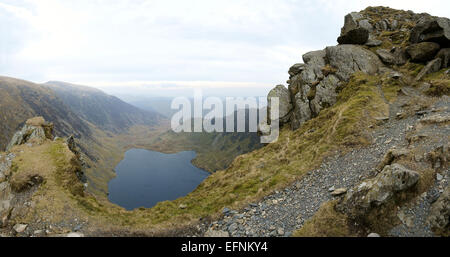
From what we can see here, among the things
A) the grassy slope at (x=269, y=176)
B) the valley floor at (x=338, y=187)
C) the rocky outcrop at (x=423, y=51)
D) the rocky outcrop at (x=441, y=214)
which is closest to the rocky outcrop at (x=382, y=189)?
the valley floor at (x=338, y=187)

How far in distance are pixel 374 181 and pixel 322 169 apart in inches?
285

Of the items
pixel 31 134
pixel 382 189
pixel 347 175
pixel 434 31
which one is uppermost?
pixel 434 31

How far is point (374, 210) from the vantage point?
11.9 meters

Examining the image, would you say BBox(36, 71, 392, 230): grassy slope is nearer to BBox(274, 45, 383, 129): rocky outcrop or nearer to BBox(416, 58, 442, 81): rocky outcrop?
BBox(416, 58, 442, 81): rocky outcrop

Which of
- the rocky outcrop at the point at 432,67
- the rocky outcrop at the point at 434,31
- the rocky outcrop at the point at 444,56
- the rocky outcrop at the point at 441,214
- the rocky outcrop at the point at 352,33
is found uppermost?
the rocky outcrop at the point at 352,33

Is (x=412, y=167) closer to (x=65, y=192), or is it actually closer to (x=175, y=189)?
(x=65, y=192)

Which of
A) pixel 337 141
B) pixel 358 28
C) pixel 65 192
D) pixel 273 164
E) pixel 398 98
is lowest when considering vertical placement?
pixel 65 192

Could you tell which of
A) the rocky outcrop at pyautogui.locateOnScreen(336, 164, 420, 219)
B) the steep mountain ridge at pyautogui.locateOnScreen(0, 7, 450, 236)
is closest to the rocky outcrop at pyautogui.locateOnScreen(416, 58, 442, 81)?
the steep mountain ridge at pyautogui.locateOnScreen(0, 7, 450, 236)

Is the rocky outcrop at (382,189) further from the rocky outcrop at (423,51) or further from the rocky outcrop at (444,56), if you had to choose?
the rocky outcrop at (423,51)

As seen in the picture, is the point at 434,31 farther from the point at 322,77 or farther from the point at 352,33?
the point at 322,77

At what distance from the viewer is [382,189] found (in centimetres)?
1219

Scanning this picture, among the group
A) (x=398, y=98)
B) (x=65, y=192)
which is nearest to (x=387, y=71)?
(x=398, y=98)

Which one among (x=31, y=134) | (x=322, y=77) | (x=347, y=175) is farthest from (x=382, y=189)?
(x=31, y=134)

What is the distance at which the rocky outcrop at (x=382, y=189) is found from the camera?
1191 centimetres
